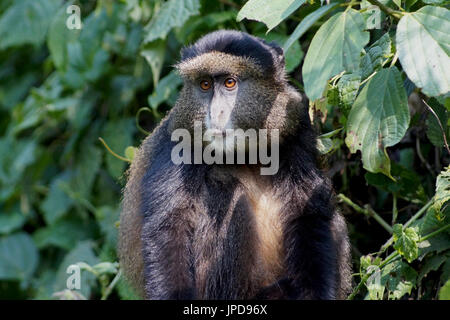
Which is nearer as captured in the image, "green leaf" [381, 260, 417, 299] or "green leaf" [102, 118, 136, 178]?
"green leaf" [381, 260, 417, 299]

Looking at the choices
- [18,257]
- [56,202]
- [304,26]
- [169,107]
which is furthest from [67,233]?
[304,26]

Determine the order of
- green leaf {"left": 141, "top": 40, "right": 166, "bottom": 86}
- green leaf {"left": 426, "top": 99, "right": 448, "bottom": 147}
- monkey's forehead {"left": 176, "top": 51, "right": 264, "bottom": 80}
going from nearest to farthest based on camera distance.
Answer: monkey's forehead {"left": 176, "top": 51, "right": 264, "bottom": 80}, green leaf {"left": 426, "top": 99, "right": 448, "bottom": 147}, green leaf {"left": 141, "top": 40, "right": 166, "bottom": 86}

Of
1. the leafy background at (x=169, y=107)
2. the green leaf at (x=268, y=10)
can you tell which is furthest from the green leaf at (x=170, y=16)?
the green leaf at (x=268, y=10)

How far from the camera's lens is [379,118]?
325 cm

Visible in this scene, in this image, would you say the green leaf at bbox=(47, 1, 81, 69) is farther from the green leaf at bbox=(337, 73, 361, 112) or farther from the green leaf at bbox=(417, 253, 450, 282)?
the green leaf at bbox=(417, 253, 450, 282)

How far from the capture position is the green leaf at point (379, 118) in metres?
3.22

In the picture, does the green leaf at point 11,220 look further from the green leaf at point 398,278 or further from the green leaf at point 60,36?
the green leaf at point 398,278

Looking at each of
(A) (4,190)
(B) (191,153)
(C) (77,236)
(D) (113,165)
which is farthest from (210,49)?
(A) (4,190)

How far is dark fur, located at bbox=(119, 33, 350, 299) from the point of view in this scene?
3.91 m

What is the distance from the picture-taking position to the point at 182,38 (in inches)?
225

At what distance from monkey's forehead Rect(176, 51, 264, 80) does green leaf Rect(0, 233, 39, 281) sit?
4.13 metres

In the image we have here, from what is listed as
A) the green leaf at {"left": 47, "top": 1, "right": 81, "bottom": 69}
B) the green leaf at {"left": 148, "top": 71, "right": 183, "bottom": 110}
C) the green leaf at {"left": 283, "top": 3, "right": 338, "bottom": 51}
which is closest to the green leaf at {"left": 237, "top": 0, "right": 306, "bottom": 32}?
the green leaf at {"left": 283, "top": 3, "right": 338, "bottom": 51}

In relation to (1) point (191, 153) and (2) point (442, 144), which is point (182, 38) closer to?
(1) point (191, 153)

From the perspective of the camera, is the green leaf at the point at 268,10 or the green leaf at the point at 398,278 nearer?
the green leaf at the point at 268,10
